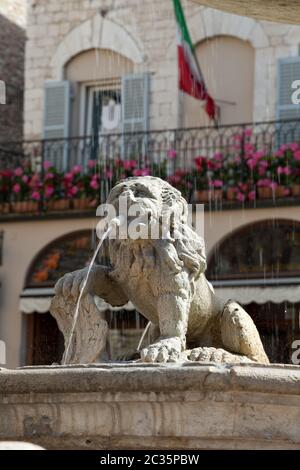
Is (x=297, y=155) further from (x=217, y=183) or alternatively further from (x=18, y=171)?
(x=18, y=171)

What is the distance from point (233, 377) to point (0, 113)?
64.6 ft

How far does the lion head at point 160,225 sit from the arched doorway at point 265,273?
12.2 meters

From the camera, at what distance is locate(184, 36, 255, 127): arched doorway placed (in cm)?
2425

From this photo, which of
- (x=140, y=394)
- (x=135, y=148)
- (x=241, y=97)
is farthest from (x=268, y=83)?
(x=140, y=394)

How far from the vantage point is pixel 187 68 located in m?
23.8

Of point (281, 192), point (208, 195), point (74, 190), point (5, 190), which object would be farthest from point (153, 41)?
point (281, 192)

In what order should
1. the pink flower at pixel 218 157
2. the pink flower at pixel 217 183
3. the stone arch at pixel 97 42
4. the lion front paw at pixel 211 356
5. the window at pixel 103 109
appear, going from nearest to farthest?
1. the lion front paw at pixel 211 356
2. the pink flower at pixel 217 183
3. the pink flower at pixel 218 157
4. the window at pixel 103 109
5. the stone arch at pixel 97 42

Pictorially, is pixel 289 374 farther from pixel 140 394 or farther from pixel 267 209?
pixel 267 209

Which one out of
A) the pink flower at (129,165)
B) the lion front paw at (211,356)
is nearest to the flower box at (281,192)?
the pink flower at (129,165)

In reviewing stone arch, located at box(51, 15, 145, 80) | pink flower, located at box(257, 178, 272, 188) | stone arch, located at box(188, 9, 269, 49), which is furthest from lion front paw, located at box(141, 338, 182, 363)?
stone arch, located at box(51, 15, 145, 80)

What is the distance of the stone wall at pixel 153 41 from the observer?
24188 millimetres

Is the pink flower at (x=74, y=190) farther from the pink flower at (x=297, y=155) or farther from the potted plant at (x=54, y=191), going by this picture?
the pink flower at (x=297, y=155)

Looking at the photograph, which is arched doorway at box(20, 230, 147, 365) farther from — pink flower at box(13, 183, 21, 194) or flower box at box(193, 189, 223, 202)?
flower box at box(193, 189, 223, 202)

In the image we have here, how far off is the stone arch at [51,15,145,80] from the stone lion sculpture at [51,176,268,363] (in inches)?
685
